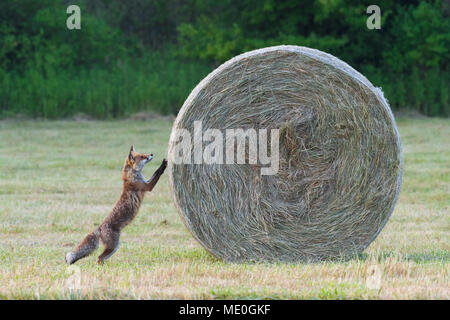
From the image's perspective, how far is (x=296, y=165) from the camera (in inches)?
320

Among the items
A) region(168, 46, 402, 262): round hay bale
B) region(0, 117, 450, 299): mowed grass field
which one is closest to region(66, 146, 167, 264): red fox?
region(0, 117, 450, 299): mowed grass field

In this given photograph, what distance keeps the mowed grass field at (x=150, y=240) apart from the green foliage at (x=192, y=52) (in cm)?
279

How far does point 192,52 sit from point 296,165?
16.7 meters

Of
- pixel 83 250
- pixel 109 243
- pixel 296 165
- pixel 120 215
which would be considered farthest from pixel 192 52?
pixel 83 250

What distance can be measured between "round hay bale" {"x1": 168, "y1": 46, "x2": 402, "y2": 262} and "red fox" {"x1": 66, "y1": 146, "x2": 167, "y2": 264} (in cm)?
32

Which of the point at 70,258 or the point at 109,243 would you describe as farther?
the point at 109,243

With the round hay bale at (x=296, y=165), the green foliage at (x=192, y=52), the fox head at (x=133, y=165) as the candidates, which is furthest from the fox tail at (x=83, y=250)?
the green foliage at (x=192, y=52)

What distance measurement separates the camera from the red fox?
294 inches

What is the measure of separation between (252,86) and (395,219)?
357 centimetres

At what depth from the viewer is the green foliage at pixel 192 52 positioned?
72.8 ft

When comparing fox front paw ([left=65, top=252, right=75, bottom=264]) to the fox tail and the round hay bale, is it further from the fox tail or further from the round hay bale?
the round hay bale

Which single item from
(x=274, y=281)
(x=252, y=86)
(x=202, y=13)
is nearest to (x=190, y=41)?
(x=202, y=13)

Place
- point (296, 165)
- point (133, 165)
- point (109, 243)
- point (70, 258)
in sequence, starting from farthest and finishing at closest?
point (296, 165), point (133, 165), point (109, 243), point (70, 258)

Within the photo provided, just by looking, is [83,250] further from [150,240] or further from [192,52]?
[192,52]
